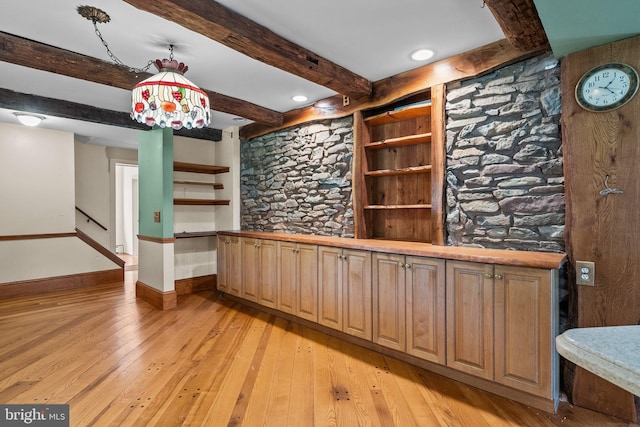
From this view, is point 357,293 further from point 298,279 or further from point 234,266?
point 234,266

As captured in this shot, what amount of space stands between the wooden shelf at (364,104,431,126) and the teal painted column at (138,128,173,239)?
96.9 inches

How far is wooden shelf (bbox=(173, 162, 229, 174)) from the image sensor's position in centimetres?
451

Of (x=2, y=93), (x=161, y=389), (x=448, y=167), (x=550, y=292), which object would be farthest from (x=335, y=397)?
(x=2, y=93)

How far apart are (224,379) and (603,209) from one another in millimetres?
2711

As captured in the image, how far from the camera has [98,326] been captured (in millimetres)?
3346

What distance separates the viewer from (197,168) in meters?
4.70

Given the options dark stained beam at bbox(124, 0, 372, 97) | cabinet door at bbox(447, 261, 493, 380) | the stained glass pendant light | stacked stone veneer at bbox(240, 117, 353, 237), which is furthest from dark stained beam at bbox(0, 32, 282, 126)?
cabinet door at bbox(447, 261, 493, 380)

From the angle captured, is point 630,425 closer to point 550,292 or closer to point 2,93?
point 550,292

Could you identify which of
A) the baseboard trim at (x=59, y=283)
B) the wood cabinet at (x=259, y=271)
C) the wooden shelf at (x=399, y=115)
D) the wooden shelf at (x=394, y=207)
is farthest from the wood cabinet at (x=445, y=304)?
the baseboard trim at (x=59, y=283)

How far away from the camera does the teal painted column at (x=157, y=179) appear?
395cm

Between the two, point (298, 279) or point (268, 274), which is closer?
point (298, 279)

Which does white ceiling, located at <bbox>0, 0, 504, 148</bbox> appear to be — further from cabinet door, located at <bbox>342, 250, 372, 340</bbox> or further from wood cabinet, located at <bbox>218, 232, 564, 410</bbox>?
cabinet door, located at <bbox>342, 250, 372, 340</bbox>

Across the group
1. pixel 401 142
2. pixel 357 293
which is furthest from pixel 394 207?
pixel 357 293

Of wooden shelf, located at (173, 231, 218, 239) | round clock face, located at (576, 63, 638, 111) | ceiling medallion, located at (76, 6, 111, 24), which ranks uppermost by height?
ceiling medallion, located at (76, 6, 111, 24)
